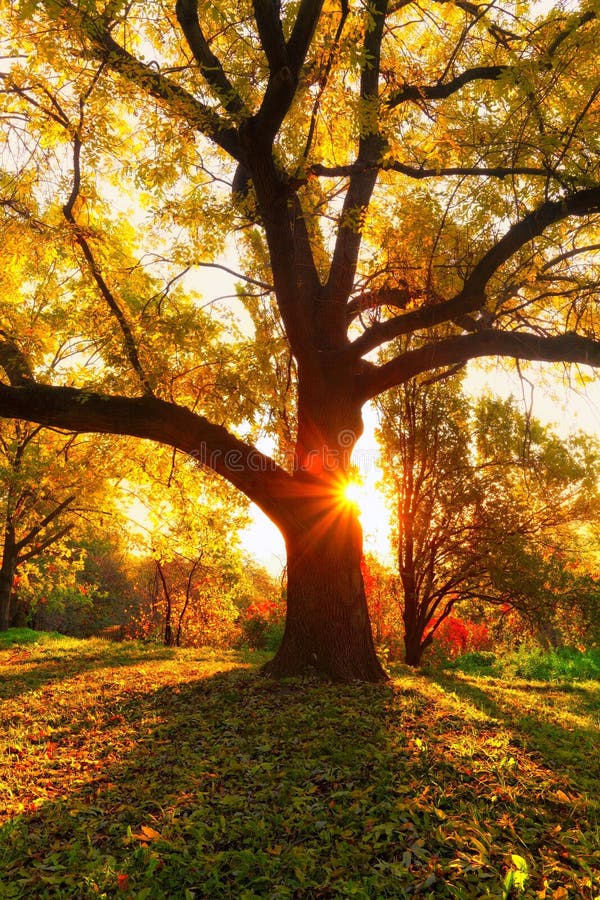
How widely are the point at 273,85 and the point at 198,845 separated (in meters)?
5.48

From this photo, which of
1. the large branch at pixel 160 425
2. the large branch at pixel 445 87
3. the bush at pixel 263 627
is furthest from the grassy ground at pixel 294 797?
the bush at pixel 263 627

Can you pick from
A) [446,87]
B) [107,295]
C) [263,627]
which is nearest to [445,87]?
[446,87]

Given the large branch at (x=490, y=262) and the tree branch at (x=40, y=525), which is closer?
the large branch at (x=490, y=262)

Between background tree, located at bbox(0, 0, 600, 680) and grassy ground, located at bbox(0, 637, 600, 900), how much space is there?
160 cm

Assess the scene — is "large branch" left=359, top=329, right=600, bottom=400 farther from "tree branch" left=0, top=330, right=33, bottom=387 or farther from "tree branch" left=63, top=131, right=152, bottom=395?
"tree branch" left=0, top=330, right=33, bottom=387

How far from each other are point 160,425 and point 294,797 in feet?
14.7

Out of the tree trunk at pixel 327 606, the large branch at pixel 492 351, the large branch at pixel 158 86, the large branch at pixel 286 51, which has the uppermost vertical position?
the large branch at pixel 158 86

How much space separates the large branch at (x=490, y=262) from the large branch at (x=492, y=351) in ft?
1.36

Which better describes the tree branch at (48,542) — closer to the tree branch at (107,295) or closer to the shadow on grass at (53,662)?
the shadow on grass at (53,662)

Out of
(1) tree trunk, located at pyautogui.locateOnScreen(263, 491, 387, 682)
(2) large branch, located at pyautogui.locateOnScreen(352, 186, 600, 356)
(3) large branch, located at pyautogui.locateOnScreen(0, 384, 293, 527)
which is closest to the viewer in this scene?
(2) large branch, located at pyautogui.locateOnScreen(352, 186, 600, 356)

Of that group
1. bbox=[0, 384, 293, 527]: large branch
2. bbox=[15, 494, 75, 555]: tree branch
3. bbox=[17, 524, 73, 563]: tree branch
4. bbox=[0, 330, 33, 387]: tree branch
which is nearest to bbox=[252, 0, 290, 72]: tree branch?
bbox=[0, 384, 293, 527]: large branch

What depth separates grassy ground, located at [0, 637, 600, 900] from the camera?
274cm

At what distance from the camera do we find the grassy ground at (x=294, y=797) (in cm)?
274

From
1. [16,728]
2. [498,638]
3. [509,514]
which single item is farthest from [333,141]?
[498,638]
